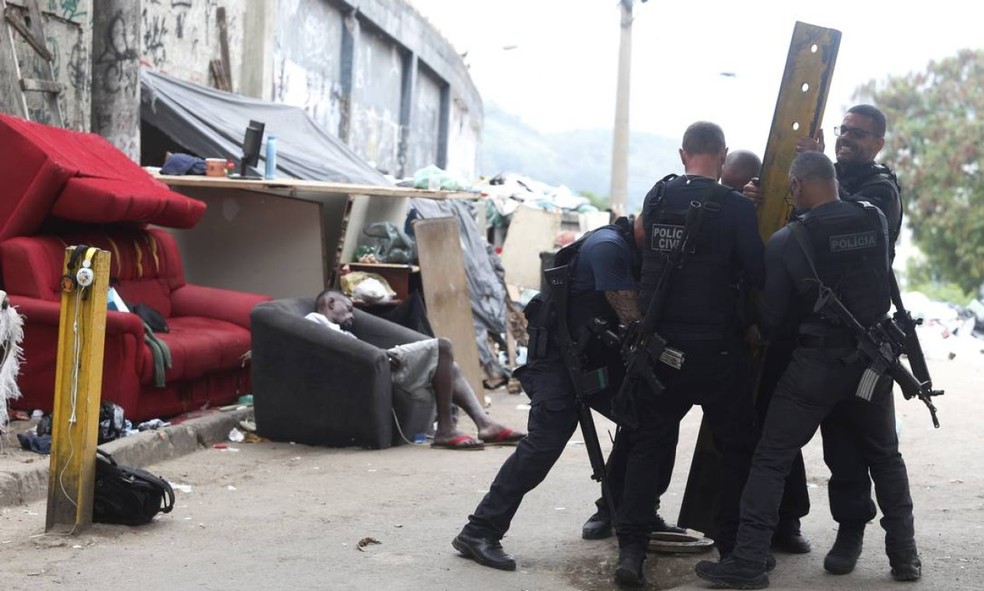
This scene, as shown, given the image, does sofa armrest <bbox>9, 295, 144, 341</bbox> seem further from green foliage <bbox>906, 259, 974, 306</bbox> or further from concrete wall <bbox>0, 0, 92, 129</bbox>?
green foliage <bbox>906, 259, 974, 306</bbox>

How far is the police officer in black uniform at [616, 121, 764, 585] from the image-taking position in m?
5.13

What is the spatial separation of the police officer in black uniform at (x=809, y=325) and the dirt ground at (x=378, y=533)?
227 mm

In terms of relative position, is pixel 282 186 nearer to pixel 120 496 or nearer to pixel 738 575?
pixel 120 496

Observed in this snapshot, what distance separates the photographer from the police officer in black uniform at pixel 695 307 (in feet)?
16.8

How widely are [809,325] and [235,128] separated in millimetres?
9428

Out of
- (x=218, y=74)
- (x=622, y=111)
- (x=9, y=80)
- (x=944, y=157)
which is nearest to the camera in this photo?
(x=9, y=80)

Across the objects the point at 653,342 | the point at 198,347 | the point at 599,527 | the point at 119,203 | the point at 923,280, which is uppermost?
the point at 119,203

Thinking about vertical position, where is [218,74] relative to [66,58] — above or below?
above

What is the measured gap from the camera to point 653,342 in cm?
511

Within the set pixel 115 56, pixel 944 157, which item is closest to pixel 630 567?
pixel 115 56

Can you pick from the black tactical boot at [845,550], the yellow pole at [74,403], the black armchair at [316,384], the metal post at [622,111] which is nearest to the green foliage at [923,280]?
the metal post at [622,111]

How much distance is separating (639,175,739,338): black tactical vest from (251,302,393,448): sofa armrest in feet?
12.1

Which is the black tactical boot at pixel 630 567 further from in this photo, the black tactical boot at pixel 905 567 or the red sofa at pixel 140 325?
the red sofa at pixel 140 325

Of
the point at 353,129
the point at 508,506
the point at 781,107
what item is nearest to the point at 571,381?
the point at 508,506
